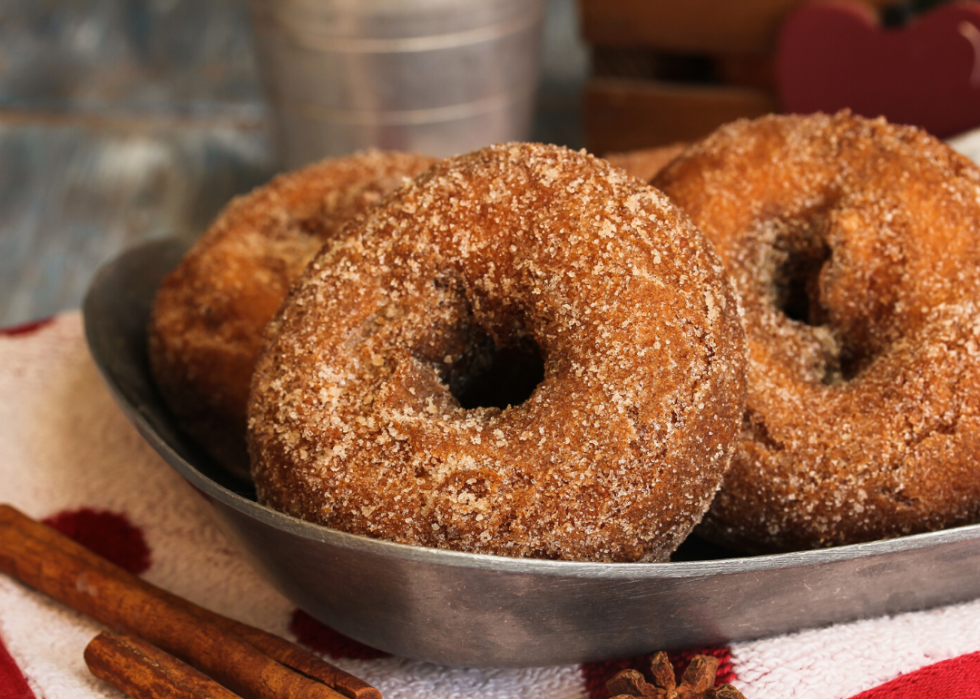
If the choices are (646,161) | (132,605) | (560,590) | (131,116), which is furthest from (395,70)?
(560,590)

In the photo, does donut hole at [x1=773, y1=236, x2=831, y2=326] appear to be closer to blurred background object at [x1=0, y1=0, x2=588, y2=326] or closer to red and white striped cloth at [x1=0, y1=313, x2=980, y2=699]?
red and white striped cloth at [x1=0, y1=313, x2=980, y2=699]

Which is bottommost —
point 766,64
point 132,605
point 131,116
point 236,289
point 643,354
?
point 131,116

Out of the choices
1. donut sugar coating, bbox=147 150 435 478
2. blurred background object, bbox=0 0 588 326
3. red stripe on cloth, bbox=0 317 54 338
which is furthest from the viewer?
blurred background object, bbox=0 0 588 326

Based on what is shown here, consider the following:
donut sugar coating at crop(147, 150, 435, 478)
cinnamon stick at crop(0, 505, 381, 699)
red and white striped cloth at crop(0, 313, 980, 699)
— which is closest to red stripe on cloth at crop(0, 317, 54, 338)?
red and white striped cloth at crop(0, 313, 980, 699)

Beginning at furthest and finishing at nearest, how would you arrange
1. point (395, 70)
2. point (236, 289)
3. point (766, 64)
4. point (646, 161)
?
point (766, 64) < point (395, 70) < point (646, 161) < point (236, 289)

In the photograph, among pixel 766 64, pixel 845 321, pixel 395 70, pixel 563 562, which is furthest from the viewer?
pixel 766 64

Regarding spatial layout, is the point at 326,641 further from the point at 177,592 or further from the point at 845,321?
the point at 845,321

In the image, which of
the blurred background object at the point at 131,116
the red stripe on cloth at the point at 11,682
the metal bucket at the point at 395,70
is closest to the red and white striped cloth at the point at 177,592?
the red stripe on cloth at the point at 11,682
